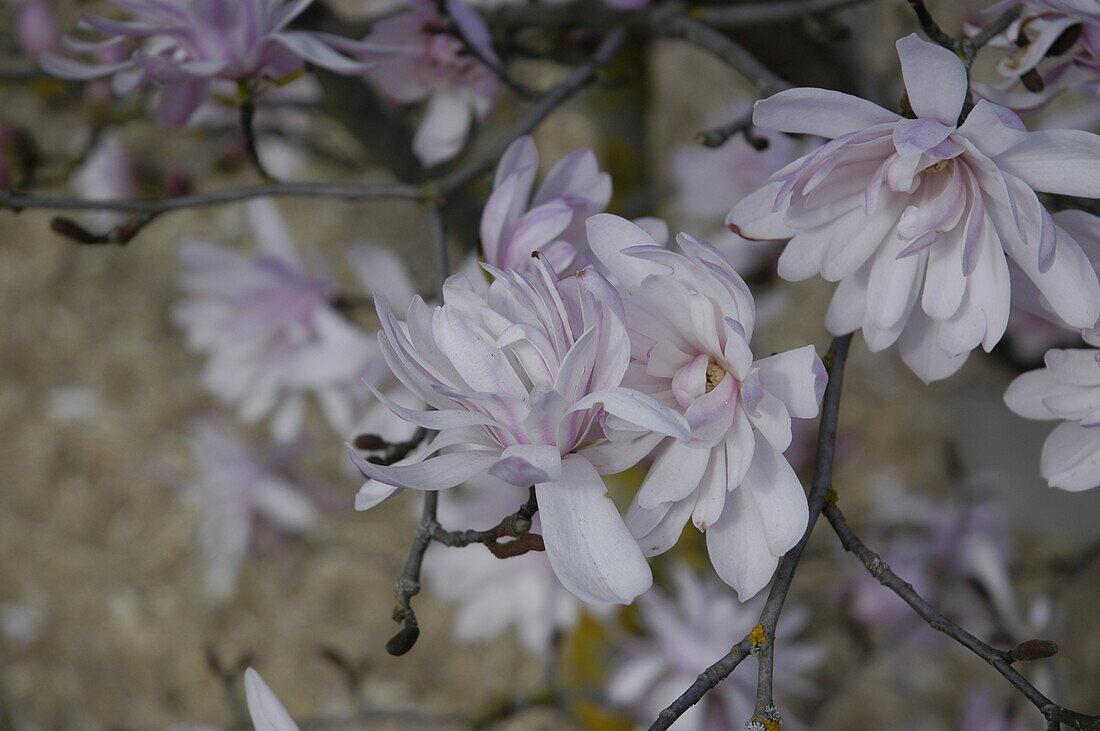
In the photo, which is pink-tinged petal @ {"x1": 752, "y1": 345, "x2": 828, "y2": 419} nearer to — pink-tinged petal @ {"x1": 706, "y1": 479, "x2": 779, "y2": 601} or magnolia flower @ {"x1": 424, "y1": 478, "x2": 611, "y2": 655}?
pink-tinged petal @ {"x1": 706, "y1": 479, "x2": 779, "y2": 601}

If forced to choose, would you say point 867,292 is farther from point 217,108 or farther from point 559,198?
point 217,108

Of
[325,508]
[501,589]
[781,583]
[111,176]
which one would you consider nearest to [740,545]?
[781,583]

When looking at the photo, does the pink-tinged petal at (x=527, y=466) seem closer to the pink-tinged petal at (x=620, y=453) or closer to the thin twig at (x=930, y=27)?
the pink-tinged petal at (x=620, y=453)

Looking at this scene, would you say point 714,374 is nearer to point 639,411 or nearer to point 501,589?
point 639,411

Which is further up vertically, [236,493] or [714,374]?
[714,374]

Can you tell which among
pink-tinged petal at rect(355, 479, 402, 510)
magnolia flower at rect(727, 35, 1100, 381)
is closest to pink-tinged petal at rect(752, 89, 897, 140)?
magnolia flower at rect(727, 35, 1100, 381)
